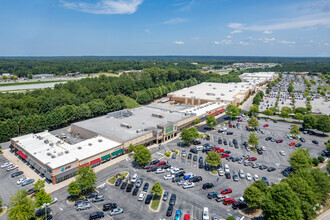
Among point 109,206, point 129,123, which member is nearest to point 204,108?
point 129,123

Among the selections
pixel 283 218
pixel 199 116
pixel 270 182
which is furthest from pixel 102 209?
pixel 199 116

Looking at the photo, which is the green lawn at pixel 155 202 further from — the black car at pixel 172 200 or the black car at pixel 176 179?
the black car at pixel 176 179

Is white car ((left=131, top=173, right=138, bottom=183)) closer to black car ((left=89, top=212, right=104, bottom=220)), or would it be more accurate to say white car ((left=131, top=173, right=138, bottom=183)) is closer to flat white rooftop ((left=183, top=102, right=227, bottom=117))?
black car ((left=89, top=212, right=104, bottom=220))

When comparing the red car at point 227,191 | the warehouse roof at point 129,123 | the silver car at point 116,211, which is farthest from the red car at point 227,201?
the warehouse roof at point 129,123

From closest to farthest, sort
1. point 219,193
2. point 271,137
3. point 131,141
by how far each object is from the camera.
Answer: point 219,193
point 131,141
point 271,137

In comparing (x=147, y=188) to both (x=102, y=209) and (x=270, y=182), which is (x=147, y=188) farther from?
(x=270, y=182)

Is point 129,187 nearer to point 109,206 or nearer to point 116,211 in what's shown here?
point 109,206
